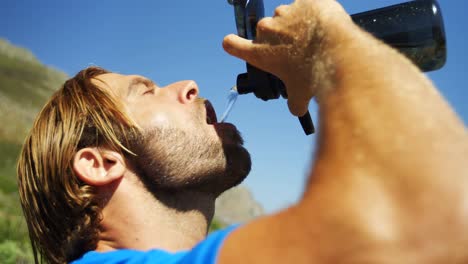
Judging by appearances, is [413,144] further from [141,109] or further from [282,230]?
[141,109]

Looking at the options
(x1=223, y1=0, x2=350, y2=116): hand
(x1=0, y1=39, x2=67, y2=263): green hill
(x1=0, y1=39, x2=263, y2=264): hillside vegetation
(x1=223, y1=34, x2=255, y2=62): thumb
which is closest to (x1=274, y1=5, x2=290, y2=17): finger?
(x1=223, y1=0, x2=350, y2=116): hand

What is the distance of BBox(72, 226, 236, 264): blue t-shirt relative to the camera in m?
1.23

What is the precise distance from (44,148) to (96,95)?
1.08 ft

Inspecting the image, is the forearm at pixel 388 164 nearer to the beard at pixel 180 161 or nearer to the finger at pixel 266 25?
the finger at pixel 266 25

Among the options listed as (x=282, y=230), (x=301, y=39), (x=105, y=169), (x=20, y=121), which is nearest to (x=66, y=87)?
(x=105, y=169)

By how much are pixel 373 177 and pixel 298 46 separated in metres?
0.59

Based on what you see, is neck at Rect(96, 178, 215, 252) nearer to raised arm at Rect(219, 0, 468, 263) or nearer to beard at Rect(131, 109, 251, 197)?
beard at Rect(131, 109, 251, 197)

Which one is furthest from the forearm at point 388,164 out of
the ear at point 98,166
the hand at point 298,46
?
the ear at point 98,166

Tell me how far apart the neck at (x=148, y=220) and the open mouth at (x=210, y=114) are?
0.36 m

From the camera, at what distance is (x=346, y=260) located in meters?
0.88

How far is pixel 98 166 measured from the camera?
2.01m

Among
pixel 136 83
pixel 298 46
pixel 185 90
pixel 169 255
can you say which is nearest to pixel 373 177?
pixel 298 46

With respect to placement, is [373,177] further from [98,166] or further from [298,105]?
[98,166]

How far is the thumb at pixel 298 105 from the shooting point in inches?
64.9
